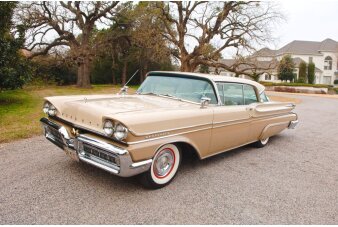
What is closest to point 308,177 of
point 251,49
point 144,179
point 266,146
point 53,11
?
point 266,146

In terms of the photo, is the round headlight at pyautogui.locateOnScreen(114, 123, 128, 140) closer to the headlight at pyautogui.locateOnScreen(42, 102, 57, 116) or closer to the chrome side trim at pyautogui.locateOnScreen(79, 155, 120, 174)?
the chrome side trim at pyautogui.locateOnScreen(79, 155, 120, 174)

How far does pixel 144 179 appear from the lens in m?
3.24

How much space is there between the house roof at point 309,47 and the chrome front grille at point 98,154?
54.1m

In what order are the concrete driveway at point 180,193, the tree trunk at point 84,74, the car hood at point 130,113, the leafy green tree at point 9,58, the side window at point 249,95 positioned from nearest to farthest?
1. the concrete driveway at point 180,193
2. the car hood at point 130,113
3. the side window at point 249,95
4. the leafy green tree at point 9,58
5. the tree trunk at point 84,74

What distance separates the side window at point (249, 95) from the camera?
488 cm

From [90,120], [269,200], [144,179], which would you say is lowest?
[269,200]

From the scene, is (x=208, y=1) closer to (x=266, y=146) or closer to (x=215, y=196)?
(x=266, y=146)

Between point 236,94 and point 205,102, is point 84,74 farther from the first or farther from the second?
point 205,102

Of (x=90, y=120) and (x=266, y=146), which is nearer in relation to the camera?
(x=90, y=120)

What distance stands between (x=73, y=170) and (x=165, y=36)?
1863 centimetres

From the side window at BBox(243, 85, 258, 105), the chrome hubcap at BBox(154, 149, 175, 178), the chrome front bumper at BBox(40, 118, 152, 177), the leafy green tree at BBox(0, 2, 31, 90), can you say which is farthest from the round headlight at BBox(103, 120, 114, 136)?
the leafy green tree at BBox(0, 2, 31, 90)

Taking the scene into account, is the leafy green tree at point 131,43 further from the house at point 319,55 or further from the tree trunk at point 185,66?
the house at point 319,55

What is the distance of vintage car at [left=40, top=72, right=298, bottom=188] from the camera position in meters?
2.92

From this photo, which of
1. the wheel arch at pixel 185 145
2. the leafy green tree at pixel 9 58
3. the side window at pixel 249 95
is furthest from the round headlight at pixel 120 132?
the leafy green tree at pixel 9 58
